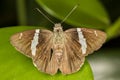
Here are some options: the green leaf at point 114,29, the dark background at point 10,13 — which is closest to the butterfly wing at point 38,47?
the green leaf at point 114,29

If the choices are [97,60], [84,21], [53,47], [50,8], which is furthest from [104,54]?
[53,47]

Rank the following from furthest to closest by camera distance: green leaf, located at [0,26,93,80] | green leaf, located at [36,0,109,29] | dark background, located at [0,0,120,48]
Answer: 1. dark background, located at [0,0,120,48]
2. green leaf, located at [36,0,109,29]
3. green leaf, located at [0,26,93,80]

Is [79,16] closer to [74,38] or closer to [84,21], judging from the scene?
[84,21]

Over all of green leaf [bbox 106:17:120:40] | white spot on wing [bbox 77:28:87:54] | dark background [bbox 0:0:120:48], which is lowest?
dark background [bbox 0:0:120:48]

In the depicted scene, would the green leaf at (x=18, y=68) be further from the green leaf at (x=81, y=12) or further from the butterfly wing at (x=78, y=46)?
the green leaf at (x=81, y=12)

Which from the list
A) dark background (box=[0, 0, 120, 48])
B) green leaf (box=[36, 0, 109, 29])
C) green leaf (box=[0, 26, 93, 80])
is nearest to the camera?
green leaf (box=[0, 26, 93, 80])

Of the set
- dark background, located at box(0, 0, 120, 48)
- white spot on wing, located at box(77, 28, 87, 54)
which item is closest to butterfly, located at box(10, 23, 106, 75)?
white spot on wing, located at box(77, 28, 87, 54)

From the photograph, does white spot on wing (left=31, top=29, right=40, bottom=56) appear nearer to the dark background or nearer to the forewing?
the forewing

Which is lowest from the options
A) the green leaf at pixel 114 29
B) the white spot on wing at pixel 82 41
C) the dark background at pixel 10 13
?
the dark background at pixel 10 13
